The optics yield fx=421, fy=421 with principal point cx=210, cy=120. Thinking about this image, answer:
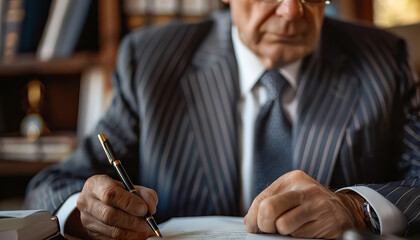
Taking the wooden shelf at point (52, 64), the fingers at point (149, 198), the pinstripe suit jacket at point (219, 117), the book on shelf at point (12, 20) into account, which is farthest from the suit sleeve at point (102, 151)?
the book on shelf at point (12, 20)

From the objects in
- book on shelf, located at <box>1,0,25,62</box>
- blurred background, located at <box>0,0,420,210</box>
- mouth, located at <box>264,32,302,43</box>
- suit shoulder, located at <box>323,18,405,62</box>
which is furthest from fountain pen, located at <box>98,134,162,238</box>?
book on shelf, located at <box>1,0,25,62</box>

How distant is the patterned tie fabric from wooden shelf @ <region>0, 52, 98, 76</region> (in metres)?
0.81

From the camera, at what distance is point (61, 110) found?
170cm

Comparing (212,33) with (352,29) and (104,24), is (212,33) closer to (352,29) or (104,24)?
(352,29)

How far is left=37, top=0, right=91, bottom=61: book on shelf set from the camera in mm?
1432

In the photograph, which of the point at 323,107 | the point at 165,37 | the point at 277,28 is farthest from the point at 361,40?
the point at 165,37

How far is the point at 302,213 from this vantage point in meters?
0.52

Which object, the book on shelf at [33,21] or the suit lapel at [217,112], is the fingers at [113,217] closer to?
the suit lapel at [217,112]

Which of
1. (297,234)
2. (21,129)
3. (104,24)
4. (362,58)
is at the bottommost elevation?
(21,129)

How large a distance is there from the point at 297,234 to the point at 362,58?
2.10 ft

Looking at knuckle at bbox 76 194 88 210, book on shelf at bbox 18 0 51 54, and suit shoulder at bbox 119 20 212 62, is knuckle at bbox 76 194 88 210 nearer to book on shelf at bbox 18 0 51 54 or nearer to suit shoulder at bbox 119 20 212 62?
suit shoulder at bbox 119 20 212 62

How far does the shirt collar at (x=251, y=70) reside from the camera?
93 centimetres

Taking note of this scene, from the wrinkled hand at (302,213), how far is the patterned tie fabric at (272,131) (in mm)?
198

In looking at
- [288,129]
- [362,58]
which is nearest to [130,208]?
[288,129]
